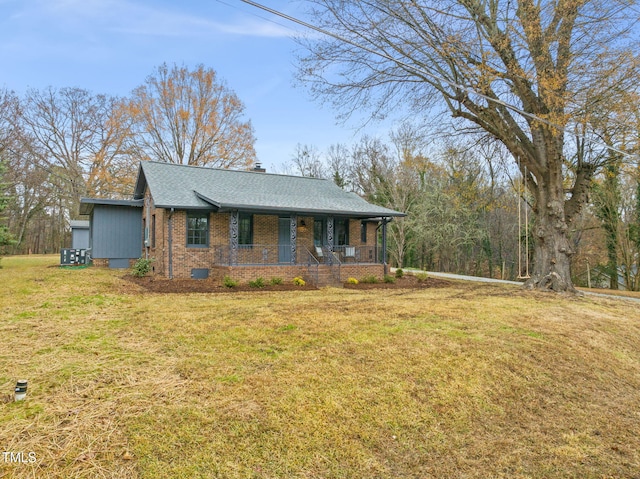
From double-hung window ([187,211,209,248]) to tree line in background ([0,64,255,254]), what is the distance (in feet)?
53.3

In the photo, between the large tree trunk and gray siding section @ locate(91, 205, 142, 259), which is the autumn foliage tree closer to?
gray siding section @ locate(91, 205, 142, 259)

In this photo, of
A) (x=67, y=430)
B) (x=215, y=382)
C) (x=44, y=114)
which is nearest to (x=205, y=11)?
(x=215, y=382)

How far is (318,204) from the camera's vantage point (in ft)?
52.1

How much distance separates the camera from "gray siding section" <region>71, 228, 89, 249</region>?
21.5 metres

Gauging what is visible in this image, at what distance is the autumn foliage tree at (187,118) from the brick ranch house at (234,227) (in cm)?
1140

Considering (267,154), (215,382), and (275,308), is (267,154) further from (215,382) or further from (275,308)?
(215,382)

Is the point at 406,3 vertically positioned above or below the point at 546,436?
above

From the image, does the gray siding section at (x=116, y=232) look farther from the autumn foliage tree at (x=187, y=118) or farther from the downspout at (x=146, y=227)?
the autumn foliage tree at (x=187, y=118)

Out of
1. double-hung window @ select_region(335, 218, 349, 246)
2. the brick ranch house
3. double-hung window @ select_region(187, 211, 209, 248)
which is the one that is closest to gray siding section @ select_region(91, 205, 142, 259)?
the brick ranch house

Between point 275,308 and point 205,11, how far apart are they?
20.1ft

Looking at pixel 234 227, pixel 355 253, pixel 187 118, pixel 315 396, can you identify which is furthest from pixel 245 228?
pixel 187 118

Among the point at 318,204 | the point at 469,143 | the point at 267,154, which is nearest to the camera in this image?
the point at 469,143

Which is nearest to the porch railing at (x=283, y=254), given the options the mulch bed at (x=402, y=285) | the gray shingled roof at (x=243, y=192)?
the mulch bed at (x=402, y=285)

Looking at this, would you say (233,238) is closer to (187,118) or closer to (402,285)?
(402,285)
